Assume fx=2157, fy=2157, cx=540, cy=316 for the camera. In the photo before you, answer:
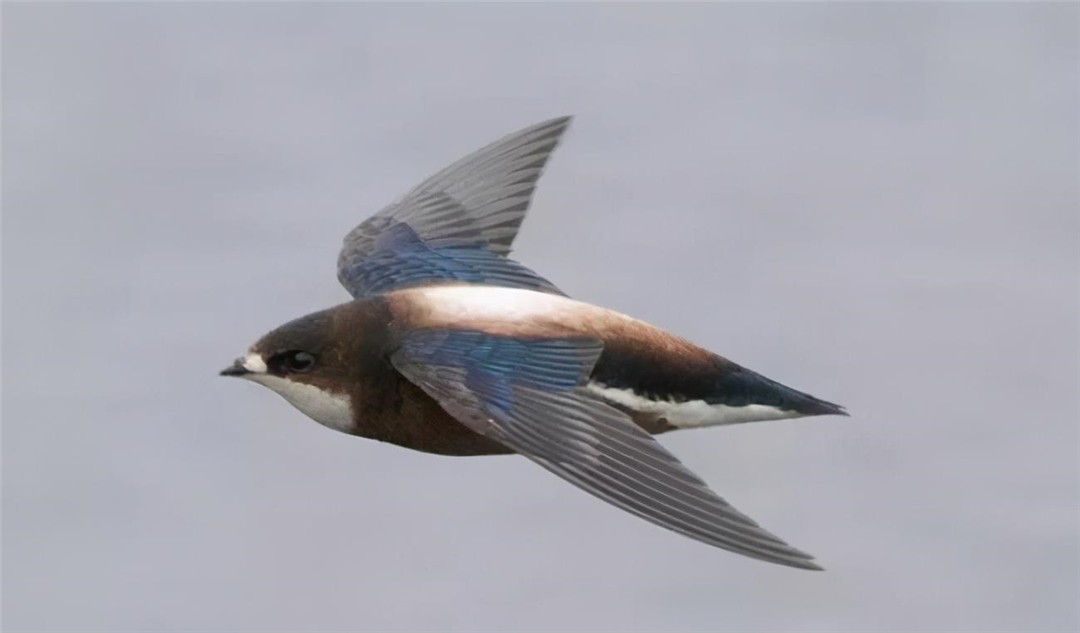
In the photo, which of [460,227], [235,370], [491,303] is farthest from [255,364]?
[460,227]

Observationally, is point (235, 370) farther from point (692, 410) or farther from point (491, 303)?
point (692, 410)

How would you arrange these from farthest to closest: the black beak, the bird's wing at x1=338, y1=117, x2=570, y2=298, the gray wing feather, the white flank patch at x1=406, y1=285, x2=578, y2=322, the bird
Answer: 1. the bird's wing at x1=338, y1=117, x2=570, y2=298
2. the white flank patch at x1=406, y1=285, x2=578, y2=322
3. the black beak
4. the bird
5. the gray wing feather

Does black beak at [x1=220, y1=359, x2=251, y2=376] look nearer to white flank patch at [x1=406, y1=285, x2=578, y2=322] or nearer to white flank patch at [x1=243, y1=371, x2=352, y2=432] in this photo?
white flank patch at [x1=243, y1=371, x2=352, y2=432]

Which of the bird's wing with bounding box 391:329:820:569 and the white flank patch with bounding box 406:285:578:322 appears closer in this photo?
the bird's wing with bounding box 391:329:820:569

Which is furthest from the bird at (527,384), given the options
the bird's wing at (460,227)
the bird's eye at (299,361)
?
the bird's wing at (460,227)

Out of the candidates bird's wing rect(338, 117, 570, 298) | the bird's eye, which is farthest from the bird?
bird's wing rect(338, 117, 570, 298)

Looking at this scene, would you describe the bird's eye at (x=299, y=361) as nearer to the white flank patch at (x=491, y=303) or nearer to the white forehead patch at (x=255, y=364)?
the white forehead patch at (x=255, y=364)

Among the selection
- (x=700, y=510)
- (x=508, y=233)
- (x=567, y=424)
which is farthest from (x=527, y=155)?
(x=700, y=510)
